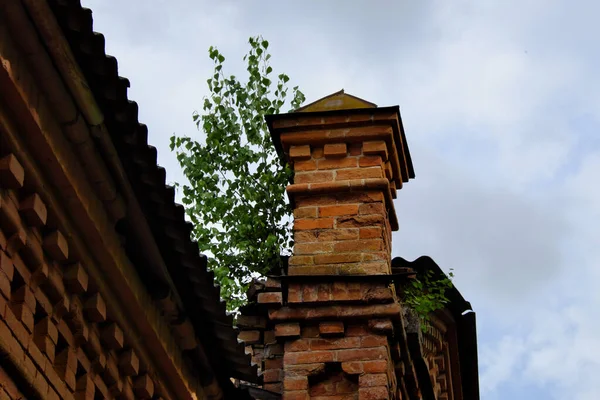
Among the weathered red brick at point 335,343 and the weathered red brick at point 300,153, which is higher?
the weathered red brick at point 300,153

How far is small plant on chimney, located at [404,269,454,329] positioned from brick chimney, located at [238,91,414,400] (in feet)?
1.20

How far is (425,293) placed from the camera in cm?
884

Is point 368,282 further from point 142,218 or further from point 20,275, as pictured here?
point 20,275

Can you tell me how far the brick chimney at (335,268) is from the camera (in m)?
7.60

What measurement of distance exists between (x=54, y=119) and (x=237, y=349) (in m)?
2.43

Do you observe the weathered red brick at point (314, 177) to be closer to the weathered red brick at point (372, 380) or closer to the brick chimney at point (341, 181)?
the brick chimney at point (341, 181)

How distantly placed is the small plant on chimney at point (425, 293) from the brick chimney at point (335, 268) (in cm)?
36

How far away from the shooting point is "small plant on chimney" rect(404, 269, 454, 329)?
8398 millimetres

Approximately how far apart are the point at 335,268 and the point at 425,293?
1.21 meters

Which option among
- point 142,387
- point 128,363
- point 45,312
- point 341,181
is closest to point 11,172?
point 45,312

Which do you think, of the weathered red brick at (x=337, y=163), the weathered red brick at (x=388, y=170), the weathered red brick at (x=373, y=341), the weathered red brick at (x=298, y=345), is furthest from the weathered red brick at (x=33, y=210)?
the weathered red brick at (x=388, y=170)

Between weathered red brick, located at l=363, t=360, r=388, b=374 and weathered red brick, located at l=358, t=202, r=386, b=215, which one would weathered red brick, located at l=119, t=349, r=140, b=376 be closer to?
weathered red brick, located at l=363, t=360, r=388, b=374

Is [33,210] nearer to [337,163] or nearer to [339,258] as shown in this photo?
[339,258]

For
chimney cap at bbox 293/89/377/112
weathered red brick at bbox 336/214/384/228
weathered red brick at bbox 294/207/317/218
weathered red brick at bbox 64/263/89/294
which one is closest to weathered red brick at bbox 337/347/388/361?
weathered red brick at bbox 336/214/384/228
